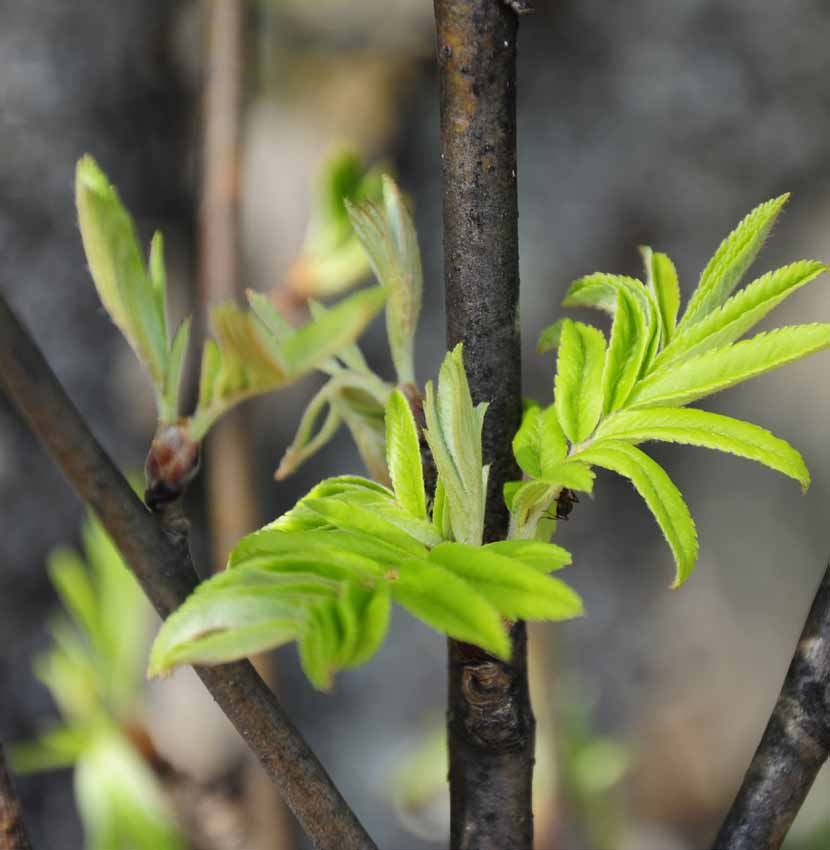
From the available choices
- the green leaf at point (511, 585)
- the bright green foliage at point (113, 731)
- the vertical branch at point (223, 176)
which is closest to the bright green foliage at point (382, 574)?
the green leaf at point (511, 585)

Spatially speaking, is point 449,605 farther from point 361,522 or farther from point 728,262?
point 728,262

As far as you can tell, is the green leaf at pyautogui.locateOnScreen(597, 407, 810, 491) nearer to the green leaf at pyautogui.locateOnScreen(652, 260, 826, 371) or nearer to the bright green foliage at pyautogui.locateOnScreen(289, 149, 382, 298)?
the green leaf at pyautogui.locateOnScreen(652, 260, 826, 371)

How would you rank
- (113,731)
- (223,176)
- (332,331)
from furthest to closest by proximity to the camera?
(223,176) < (113,731) < (332,331)

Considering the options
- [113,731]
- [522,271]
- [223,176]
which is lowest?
[113,731]

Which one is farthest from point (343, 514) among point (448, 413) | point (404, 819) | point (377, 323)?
point (404, 819)

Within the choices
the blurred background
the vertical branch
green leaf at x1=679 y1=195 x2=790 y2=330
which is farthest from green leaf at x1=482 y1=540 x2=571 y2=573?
the blurred background

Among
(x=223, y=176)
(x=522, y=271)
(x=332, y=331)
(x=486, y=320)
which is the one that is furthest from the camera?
(x=522, y=271)

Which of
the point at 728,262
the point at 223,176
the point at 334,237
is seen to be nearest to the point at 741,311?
the point at 728,262
